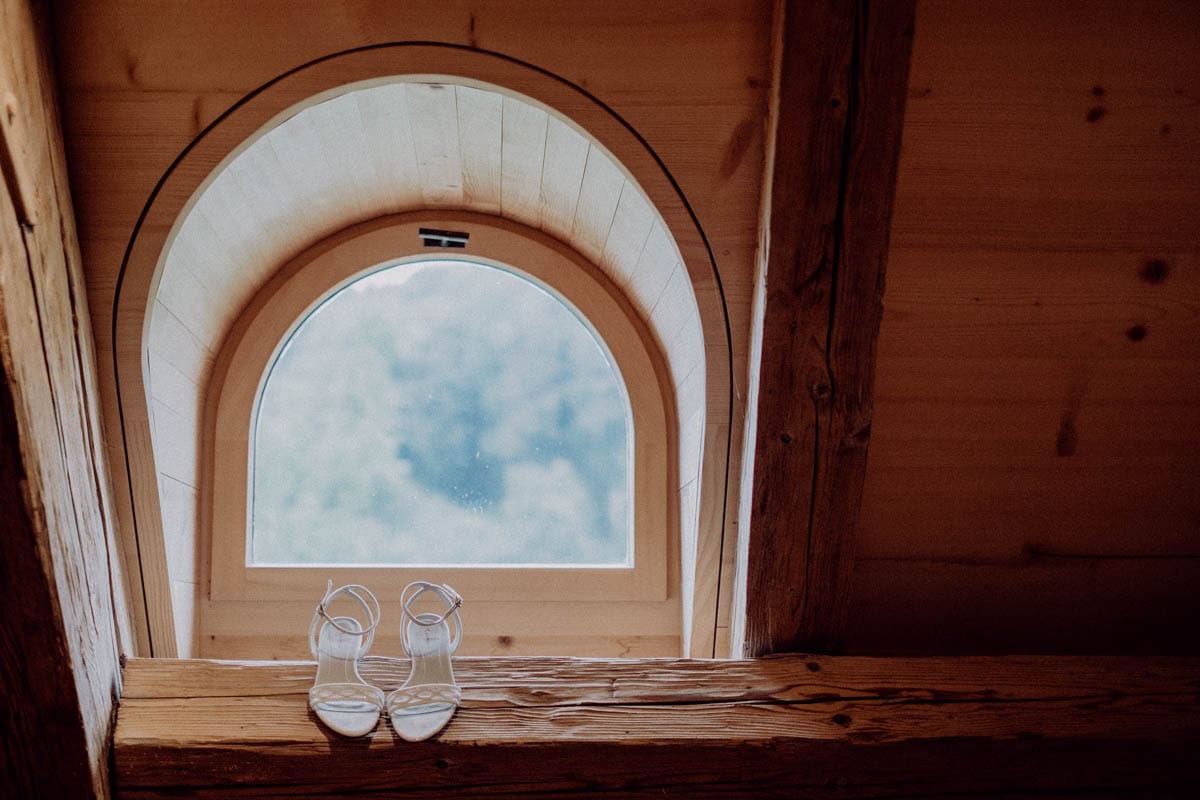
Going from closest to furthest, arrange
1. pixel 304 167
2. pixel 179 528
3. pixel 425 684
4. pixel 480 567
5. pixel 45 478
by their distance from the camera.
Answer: pixel 45 478, pixel 425 684, pixel 304 167, pixel 179 528, pixel 480 567

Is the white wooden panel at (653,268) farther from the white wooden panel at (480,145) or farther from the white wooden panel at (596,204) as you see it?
the white wooden panel at (480,145)

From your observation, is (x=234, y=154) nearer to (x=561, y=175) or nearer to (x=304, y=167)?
(x=304, y=167)

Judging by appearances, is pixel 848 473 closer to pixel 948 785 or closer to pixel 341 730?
pixel 948 785

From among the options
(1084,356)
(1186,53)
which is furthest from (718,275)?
(1186,53)

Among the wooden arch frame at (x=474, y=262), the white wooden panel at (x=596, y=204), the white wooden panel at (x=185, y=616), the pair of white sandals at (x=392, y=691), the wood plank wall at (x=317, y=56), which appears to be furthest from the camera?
the wooden arch frame at (x=474, y=262)

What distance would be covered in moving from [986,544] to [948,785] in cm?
39

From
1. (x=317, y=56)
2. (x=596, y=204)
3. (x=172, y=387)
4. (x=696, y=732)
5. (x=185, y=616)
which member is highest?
(x=317, y=56)

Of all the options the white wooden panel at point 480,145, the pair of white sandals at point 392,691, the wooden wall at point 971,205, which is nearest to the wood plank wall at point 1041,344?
the wooden wall at point 971,205

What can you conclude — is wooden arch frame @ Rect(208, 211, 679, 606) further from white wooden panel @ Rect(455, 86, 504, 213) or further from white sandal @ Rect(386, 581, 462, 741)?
white sandal @ Rect(386, 581, 462, 741)

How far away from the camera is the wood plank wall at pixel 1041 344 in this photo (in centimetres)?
123

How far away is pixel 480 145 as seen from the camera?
1479 mm

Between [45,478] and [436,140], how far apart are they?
0.77 meters

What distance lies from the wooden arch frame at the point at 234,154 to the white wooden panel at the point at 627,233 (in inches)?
3.4

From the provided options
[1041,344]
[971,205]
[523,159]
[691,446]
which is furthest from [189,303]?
[1041,344]
